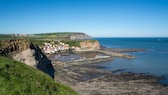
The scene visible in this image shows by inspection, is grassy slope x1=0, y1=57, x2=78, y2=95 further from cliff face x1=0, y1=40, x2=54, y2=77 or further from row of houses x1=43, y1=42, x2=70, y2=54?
row of houses x1=43, y1=42, x2=70, y2=54

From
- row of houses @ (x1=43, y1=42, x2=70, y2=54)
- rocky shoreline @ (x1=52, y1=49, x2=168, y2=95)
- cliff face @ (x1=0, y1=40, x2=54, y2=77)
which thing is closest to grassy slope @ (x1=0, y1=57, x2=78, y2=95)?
cliff face @ (x1=0, y1=40, x2=54, y2=77)

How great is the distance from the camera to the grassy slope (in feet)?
34.7

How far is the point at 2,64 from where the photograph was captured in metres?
12.7

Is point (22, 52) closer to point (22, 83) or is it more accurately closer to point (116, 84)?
point (116, 84)

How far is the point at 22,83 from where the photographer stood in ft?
36.8

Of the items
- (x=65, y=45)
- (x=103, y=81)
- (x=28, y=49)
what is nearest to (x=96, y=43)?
(x=65, y=45)

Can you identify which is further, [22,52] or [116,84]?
[116,84]

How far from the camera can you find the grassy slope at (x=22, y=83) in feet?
34.7

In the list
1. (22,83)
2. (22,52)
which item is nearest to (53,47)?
(22,52)

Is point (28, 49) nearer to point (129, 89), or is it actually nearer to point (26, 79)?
point (129, 89)

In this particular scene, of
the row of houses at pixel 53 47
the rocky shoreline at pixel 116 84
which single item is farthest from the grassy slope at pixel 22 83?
the row of houses at pixel 53 47

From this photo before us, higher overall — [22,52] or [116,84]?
[22,52]

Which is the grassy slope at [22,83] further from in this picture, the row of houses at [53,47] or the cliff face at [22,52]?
the row of houses at [53,47]

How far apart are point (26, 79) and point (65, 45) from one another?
111893 millimetres
